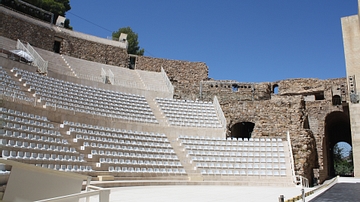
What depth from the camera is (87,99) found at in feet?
55.2

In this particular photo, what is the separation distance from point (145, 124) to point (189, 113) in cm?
373

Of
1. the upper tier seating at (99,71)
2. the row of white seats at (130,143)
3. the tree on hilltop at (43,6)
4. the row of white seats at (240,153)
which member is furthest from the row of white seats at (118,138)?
the tree on hilltop at (43,6)

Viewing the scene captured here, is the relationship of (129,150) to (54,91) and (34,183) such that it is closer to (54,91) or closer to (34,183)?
(54,91)

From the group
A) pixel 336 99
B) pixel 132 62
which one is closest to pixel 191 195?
pixel 336 99

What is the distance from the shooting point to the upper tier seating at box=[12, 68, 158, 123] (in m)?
14.9

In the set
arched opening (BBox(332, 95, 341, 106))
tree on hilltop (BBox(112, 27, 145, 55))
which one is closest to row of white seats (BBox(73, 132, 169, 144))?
arched opening (BBox(332, 95, 341, 106))

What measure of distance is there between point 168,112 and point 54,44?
1367 centimetres

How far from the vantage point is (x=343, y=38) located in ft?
66.3

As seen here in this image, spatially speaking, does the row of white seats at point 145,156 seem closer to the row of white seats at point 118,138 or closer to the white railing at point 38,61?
the row of white seats at point 118,138

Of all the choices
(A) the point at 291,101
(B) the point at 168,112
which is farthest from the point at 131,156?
(A) the point at 291,101

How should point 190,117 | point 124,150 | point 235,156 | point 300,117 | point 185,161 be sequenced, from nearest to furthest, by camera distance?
1. point 124,150
2. point 185,161
3. point 235,156
4. point 300,117
5. point 190,117

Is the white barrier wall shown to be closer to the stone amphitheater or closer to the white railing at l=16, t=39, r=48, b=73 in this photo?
the stone amphitheater

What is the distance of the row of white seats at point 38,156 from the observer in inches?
340

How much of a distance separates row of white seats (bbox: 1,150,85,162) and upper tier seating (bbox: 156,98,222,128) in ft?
24.9
